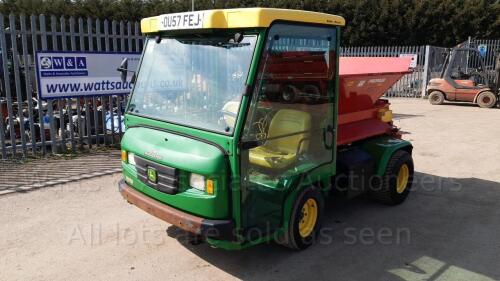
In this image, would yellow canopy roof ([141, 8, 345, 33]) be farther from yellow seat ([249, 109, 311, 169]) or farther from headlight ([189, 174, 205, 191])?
headlight ([189, 174, 205, 191])

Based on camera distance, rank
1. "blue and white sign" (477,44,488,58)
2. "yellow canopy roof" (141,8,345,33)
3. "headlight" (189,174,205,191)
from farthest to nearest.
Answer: "blue and white sign" (477,44,488,58) → "headlight" (189,174,205,191) → "yellow canopy roof" (141,8,345,33)

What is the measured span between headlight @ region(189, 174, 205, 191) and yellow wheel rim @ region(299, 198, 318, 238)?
107 cm

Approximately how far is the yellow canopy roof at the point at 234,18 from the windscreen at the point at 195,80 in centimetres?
13

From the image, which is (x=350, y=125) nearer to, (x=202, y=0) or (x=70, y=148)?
(x=70, y=148)

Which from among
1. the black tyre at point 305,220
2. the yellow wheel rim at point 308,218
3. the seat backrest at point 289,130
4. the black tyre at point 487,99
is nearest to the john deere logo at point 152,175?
the seat backrest at point 289,130

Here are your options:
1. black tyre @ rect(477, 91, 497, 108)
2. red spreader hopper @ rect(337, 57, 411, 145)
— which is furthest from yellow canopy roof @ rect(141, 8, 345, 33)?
black tyre @ rect(477, 91, 497, 108)

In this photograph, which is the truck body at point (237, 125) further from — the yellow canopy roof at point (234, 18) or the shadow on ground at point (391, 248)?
the shadow on ground at point (391, 248)

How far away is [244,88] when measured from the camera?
10.3ft

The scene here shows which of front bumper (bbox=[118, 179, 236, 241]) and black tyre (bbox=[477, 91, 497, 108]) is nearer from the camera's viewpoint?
front bumper (bbox=[118, 179, 236, 241])

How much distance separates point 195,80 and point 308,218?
1602mm

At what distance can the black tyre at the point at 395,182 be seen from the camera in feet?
15.9

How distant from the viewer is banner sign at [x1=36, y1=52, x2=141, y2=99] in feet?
→ 22.2

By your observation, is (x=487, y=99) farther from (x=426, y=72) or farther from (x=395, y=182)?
(x=395, y=182)

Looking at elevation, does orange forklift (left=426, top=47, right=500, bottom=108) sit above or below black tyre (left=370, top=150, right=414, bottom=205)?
above
